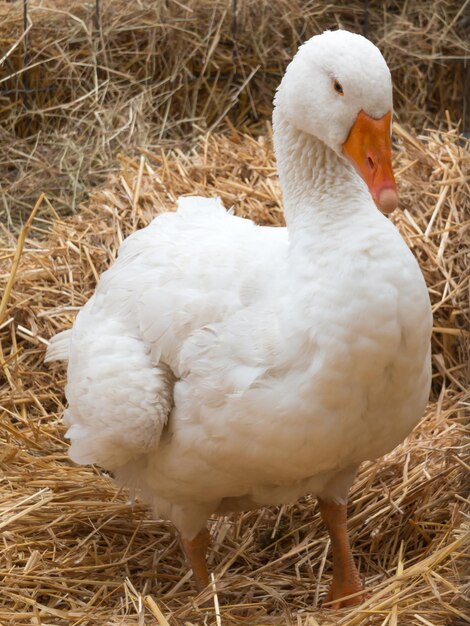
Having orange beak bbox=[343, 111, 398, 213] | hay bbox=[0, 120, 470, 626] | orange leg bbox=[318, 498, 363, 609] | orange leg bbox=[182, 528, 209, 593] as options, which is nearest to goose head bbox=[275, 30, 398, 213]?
orange beak bbox=[343, 111, 398, 213]

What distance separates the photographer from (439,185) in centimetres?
429

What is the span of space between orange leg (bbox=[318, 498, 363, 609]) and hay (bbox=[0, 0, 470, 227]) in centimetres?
287

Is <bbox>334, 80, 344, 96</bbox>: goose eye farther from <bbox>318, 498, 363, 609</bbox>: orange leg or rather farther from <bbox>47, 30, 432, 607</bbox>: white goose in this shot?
<bbox>318, 498, 363, 609</bbox>: orange leg

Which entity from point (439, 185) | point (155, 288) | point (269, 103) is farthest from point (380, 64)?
point (269, 103)

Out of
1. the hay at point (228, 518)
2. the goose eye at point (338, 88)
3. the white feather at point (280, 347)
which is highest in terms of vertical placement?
the goose eye at point (338, 88)

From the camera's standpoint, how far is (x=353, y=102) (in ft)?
8.58

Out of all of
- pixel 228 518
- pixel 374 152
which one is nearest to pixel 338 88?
pixel 374 152

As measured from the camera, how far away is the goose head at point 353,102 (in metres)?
2.58

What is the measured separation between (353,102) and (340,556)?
131 cm

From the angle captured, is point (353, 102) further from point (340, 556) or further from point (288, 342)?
point (340, 556)

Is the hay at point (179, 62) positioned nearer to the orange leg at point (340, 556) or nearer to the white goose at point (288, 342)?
the white goose at point (288, 342)

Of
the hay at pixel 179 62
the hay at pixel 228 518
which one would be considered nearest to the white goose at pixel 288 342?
the hay at pixel 228 518

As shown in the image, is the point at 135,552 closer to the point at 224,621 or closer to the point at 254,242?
the point at 224,621

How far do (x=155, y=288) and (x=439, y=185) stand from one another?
168 cm
